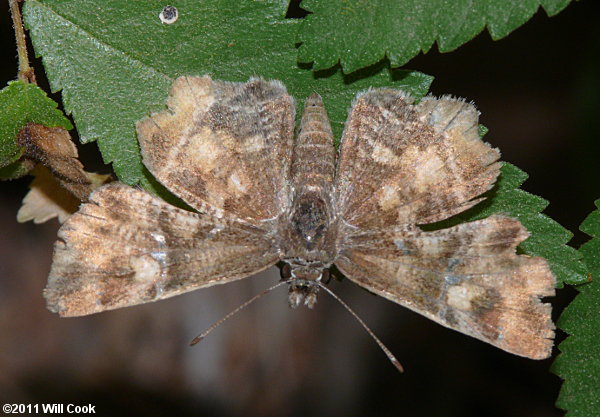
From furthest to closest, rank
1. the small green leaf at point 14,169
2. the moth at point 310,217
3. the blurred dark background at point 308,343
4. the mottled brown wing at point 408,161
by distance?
1. the blurred dark background at point 308,343
2. the small green leaf at point 14,169
3. the mottled brown wing at point 408,161
4. the moth at point 310,217

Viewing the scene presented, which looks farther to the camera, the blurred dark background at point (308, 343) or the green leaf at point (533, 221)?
the blurred dark background at point (308, 343)

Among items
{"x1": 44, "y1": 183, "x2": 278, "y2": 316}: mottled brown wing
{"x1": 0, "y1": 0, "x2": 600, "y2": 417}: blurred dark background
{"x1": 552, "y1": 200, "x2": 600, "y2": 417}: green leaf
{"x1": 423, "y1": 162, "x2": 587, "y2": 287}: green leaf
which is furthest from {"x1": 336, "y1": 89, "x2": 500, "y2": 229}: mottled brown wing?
{"x1": 0, "y1": 0, "x2": 600, "y2": 417}: blurred dark background

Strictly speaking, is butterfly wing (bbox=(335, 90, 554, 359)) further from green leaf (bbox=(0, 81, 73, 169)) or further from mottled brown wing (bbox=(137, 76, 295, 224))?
green leaf (bbox=(0, 81, 73, 169))

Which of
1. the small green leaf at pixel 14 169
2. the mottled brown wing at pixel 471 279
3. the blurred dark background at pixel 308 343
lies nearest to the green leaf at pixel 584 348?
the mottled brown wing at pixel 471 279

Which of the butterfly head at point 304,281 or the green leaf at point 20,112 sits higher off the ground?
the green leaf at point 20,112

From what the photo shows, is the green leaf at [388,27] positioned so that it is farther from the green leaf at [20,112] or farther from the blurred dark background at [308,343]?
the blurred dark background at [308,343]

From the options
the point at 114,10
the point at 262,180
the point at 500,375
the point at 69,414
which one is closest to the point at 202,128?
the point at 262,180
